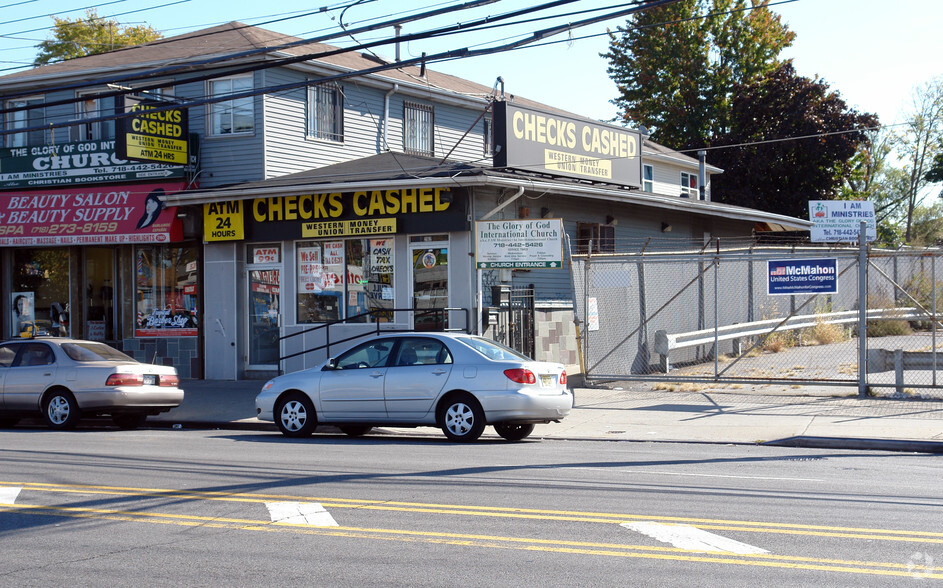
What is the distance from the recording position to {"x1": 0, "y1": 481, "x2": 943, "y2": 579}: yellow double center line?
19.7 feet

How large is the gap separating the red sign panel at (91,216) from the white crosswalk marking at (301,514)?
1391 cm

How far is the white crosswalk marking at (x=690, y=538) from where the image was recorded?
638 cm

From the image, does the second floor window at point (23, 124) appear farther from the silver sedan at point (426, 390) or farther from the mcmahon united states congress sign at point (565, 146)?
the silver sedan at point (426, 390)

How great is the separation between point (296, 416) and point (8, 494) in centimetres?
501

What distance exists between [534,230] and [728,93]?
116 feet

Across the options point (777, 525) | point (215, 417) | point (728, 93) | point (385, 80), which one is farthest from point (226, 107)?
point (728, 93)

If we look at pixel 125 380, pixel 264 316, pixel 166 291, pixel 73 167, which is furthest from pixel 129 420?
pixel 73 167

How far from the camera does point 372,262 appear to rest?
769 inches

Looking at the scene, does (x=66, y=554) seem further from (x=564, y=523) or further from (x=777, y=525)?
(x=777, y=525)

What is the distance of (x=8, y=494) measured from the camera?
344 inches

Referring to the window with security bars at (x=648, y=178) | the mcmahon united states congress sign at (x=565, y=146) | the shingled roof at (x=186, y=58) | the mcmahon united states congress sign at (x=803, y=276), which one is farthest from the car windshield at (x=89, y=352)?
the window with security bars at (x=648, y=178)

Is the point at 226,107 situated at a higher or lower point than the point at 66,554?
higher

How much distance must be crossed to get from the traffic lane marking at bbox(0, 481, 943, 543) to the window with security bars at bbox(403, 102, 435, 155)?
16.8 metres

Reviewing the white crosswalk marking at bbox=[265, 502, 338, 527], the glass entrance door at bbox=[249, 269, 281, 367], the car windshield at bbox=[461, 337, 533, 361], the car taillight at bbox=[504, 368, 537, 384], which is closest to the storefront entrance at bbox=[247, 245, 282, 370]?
the glass entrance door at bbox=[249, 269, 281, 367]
